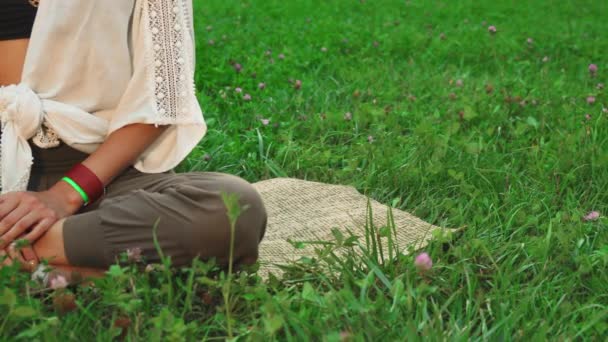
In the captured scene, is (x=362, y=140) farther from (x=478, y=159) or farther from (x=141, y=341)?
(x=141, y=341)

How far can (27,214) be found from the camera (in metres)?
2.24

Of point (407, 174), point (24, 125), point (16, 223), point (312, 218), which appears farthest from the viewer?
point (407, 174)

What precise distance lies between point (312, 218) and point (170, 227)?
96cm

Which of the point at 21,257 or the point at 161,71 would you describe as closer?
the point at 21,257

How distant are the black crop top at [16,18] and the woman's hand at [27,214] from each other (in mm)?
431

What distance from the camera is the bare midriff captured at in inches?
94.9

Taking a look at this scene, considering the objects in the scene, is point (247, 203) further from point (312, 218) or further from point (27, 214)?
point (312, 218)

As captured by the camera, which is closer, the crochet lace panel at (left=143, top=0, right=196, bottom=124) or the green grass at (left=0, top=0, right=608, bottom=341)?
the green grass at (left=0, top=0, right=608, bottom=341)

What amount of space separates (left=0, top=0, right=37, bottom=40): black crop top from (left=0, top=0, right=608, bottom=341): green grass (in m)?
0.68

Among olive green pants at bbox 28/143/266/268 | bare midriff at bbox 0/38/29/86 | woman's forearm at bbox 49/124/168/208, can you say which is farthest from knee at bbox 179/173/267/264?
bare midriff at bbox 0/38/29/86

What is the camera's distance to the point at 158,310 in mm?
2068

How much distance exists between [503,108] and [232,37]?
2.64m

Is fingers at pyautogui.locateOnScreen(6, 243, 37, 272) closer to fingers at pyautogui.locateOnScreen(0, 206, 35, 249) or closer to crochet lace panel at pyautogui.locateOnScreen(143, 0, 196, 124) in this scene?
fingers at pyautogui.locateOnScreen(0, 206, 35, 249)

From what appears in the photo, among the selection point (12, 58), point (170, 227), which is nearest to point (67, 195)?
point (170, 227)
